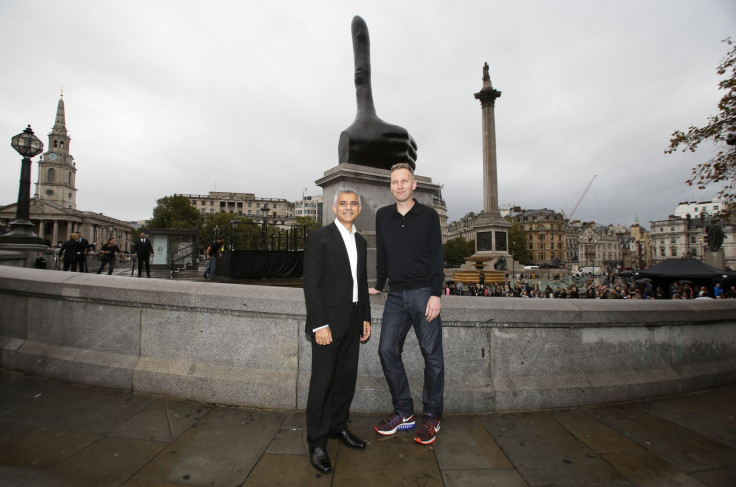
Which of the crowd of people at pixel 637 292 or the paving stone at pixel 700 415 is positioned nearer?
the paving stone at pixel 700 415

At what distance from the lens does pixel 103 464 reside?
8.20 ft

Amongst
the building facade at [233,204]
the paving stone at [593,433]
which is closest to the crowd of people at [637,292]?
the paving stone at [593,433]

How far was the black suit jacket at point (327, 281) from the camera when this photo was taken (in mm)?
2715

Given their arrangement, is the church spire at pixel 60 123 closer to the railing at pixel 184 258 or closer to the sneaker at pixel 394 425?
the railing at pixel 184 258

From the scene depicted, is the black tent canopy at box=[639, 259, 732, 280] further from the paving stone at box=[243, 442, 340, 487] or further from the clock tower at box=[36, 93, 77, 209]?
the clock tower at box=[36, 93, 77, 209]

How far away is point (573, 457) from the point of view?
272 cm

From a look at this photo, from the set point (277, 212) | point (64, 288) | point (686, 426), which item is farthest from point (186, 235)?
point (277, 212)

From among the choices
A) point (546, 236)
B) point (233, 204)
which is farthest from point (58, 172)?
point (546, 236)

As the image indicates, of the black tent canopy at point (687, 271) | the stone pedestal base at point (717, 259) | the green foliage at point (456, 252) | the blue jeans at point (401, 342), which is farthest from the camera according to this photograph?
the green foliage at point (456, 252)

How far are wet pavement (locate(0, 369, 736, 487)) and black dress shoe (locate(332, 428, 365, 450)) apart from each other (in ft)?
0.19

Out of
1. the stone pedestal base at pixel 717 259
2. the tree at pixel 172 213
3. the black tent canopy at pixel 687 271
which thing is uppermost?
the tree at pixel 172 213

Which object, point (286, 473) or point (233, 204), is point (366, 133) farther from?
point (233, 204)

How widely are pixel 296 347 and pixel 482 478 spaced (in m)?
2.01

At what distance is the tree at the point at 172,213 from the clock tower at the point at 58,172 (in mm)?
60381
